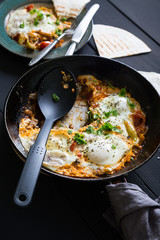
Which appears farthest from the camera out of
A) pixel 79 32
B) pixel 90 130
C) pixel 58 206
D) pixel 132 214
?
pixel 79 32

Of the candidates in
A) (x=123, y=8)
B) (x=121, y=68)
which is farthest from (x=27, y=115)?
(x=123, y=8)

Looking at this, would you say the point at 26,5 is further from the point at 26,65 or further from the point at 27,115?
the point at 27,115

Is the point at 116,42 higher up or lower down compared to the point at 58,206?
higher up

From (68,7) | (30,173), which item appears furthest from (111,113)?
Answer: (68,7)

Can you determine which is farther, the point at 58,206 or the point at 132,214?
the point at 58,206

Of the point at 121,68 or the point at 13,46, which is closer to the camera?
the point at 121,68

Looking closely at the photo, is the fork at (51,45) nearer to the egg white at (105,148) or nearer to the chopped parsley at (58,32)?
the chopped parsley at (58,32)

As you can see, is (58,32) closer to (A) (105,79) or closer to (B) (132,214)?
(A) (105,79)

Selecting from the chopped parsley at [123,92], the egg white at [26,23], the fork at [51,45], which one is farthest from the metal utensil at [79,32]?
the chopped parsley at [123,92]
